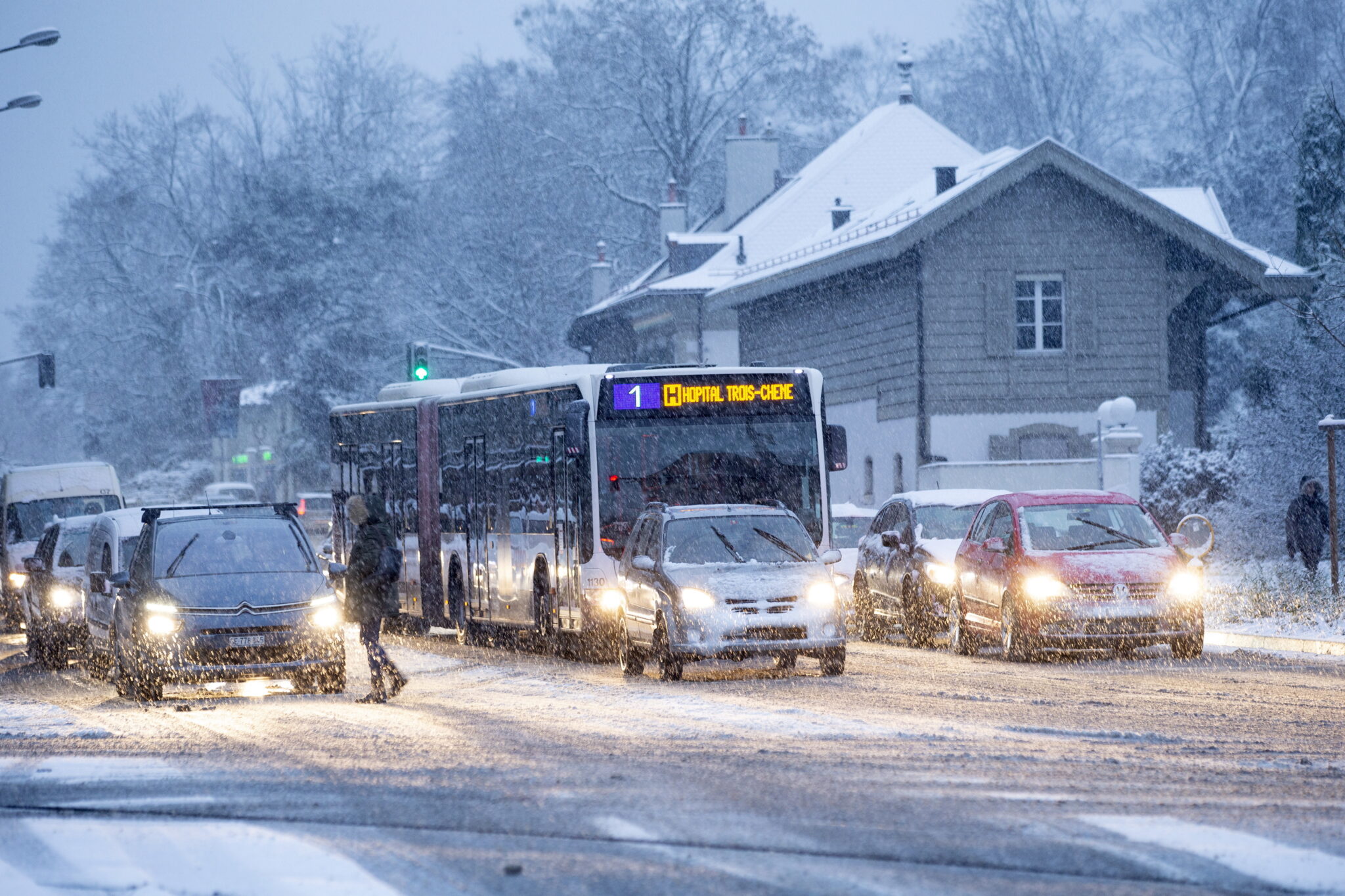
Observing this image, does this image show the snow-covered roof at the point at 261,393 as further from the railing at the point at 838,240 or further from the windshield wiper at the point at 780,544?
the windshield wiper at the point at 780,544

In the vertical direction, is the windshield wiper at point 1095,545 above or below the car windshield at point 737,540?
below

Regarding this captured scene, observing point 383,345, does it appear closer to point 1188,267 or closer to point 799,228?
point 799,228

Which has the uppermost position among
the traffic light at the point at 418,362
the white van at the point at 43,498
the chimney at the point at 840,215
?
the chimney at the point at 840,215

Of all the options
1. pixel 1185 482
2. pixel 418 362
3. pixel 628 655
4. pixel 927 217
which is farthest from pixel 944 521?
pixel 927 217

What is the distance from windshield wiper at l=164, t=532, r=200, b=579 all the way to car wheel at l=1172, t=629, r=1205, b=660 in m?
8.67

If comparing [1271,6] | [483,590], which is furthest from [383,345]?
[483,590]

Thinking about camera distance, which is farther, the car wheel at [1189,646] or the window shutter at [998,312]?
the window shutter at [998,312]

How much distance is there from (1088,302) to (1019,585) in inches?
822

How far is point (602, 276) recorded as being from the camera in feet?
210

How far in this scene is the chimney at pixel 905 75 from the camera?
168 ft

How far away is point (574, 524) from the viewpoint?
20.9 metres

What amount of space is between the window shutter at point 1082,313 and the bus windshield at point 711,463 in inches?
754

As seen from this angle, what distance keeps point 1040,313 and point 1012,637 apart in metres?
20.8

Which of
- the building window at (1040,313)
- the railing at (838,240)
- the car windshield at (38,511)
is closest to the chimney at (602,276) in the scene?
the railing at (838,240)
